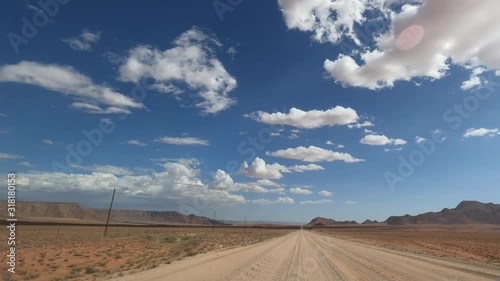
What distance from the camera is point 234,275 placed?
15.9 m

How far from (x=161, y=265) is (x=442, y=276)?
45.4ft

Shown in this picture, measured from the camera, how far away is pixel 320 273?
16.8 m

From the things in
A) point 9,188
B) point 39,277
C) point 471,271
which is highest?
point 9,188

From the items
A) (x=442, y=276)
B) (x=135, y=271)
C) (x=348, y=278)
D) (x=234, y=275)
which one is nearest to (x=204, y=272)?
(x=234, y=275)

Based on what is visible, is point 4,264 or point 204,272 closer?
point 204,272

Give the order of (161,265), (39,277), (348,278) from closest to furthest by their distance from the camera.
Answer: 1. (348,278)
2. (39,277)
3. (161,265)

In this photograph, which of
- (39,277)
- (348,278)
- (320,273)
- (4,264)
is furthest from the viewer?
(4,264)

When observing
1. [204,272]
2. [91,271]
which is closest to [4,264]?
[91,271]

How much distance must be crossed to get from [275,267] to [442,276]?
308 inches

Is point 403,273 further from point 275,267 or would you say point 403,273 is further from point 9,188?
point 9,188

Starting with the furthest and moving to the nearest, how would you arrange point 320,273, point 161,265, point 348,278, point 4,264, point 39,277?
point 4,264 < point 161,265 < point 39,277 < point 320,273 < point 348,278

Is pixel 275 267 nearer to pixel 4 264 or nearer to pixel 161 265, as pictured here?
pixel 161 265

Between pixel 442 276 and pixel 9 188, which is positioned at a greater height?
pixel 9 188

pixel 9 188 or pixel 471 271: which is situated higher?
pixel 9 188
